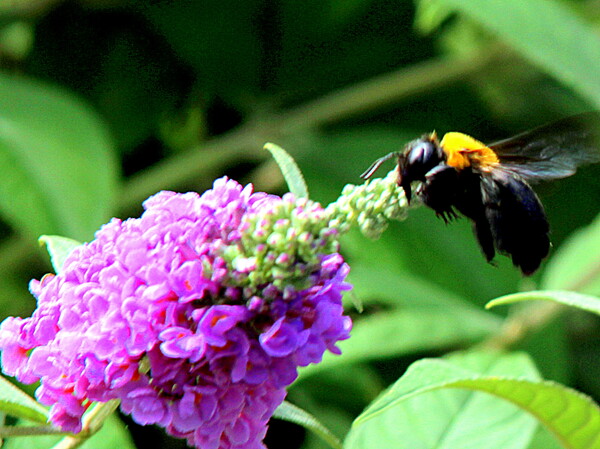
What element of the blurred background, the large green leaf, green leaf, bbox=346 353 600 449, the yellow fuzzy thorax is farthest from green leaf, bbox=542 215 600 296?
the yellow fuzzy thorax

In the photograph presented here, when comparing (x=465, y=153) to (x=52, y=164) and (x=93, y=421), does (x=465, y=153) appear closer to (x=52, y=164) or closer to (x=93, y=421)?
(x=93, y=421)

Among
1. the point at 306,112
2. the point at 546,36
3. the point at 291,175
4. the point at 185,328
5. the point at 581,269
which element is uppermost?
the point at 291,175

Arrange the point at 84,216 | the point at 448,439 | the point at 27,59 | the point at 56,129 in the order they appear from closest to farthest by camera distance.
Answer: the point at 448,439
the point at 84,216
the point at 56,129
the point at 27,59

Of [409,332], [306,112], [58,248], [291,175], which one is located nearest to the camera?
[291,175]

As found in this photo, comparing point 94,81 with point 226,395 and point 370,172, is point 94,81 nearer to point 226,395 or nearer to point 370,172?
point 370,172

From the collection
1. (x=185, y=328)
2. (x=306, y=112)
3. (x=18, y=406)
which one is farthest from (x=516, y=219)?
(x=306, y=112)

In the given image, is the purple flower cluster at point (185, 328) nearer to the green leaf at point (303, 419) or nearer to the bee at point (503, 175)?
the green leaf at point (303, 419)

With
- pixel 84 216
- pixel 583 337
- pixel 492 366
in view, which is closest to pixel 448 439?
pixel 492 366

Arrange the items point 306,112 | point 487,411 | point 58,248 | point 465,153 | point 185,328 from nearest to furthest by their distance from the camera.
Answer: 1. point 185,328
2. point 58,248
3. point 465,153
4. point 487,411
5. point 306,112
